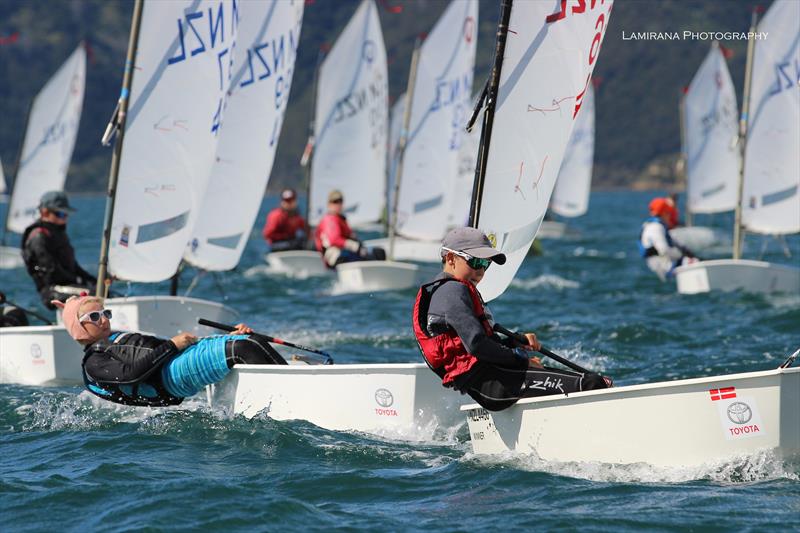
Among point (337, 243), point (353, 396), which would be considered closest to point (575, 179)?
point (337, 243)

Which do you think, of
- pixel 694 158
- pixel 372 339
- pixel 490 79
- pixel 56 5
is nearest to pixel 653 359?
pixel 372 339

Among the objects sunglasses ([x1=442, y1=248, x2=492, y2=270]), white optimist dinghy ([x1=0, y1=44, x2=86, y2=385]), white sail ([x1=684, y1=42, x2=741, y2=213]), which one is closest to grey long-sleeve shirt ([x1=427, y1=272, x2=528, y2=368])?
sunglasses ([x1=442, y1=248, x2=492, y2=270])

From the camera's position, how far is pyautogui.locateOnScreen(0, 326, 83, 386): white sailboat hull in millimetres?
8453

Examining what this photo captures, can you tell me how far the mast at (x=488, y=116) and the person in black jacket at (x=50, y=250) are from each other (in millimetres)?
3804

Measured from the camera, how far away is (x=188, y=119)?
9.85 m

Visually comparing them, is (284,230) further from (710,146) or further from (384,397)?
(710,146)

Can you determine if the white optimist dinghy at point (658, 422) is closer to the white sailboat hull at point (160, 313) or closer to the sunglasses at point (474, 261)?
the sunglasses at point (474, 261)

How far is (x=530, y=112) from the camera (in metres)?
7.62

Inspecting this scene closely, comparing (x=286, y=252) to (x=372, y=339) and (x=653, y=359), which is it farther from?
(x=653, y=359)

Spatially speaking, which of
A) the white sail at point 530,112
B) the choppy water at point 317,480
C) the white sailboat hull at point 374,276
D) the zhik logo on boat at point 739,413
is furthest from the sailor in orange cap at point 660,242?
the zhik logo on boat at point 739,413

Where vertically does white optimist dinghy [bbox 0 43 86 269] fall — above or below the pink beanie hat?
above

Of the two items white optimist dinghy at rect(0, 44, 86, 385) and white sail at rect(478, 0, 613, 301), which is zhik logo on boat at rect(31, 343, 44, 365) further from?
white optimist dinghy at rect(0, 44, 86, 385)

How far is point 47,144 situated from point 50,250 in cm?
1149

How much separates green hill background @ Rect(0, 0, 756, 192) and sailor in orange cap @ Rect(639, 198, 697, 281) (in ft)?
268
